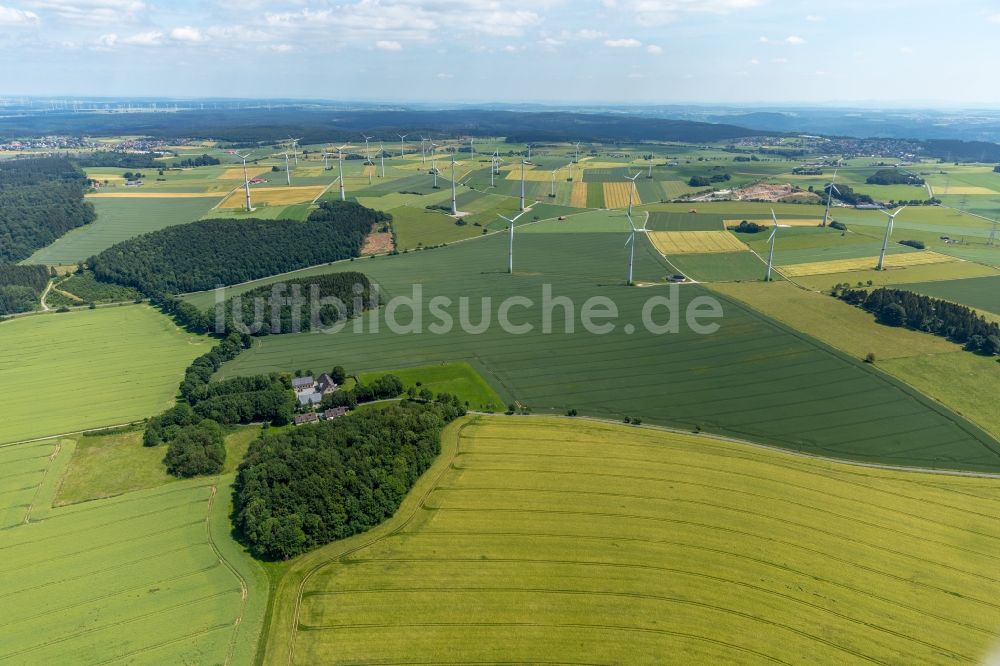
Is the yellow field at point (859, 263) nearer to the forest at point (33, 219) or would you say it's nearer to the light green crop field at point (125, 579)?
the light green crop field at point (125, 579)

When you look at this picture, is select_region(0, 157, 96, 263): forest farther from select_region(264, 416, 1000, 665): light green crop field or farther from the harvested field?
select_region(264, 416, 1000, 665): light green crop field

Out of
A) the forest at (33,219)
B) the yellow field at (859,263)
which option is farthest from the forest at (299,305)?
the yellow field at (859,263)

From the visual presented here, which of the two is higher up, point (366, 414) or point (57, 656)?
point (366, 414)

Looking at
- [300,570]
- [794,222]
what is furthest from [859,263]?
[300,570]

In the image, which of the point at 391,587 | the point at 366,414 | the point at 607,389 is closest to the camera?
the point at 391,587

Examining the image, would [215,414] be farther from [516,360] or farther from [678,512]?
[678,512]

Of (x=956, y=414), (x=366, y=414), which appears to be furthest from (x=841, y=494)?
(x=366, y=414)

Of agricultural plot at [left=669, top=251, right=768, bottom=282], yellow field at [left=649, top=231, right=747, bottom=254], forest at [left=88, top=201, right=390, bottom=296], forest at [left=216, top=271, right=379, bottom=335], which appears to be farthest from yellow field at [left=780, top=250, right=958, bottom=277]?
forest at [left=88, top=201, right=390, bottom=296]
